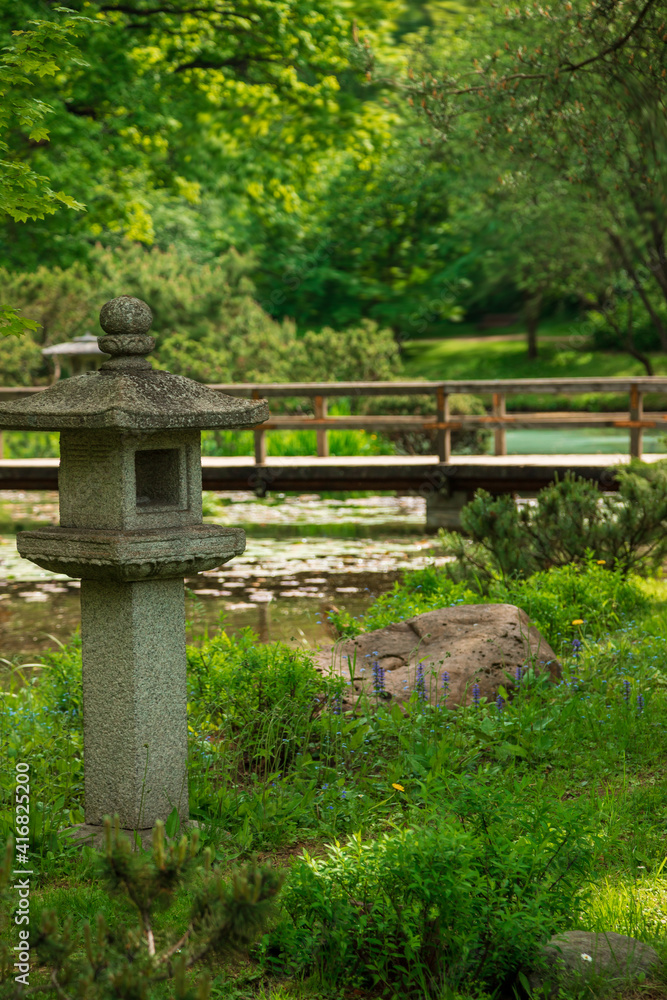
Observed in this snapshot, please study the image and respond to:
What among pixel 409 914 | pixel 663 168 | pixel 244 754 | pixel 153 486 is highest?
pixel 663 168

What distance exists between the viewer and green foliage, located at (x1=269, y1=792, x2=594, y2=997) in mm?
3037

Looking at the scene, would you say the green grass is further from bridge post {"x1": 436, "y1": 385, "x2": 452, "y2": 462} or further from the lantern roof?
the lantern roof

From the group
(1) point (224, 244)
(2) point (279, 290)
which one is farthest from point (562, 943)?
(2) point (279, 290)

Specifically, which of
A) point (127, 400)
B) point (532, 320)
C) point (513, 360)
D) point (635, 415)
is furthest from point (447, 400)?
point (513, 360)

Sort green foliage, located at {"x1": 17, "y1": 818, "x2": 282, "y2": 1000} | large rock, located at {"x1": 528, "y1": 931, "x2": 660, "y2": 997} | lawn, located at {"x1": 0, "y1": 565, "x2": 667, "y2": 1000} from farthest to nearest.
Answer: lawn, located at {"x1": 0, "y1": 565, "x2": 667, "y2": 1000} < large rock, located at {"x1": 528, "y1": 931, "x2": 660, "y2": 997} < green foliage, located at {"x1": 17, "y1": 818, "x2": 282, "y2": 1000}

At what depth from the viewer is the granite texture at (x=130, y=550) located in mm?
3904

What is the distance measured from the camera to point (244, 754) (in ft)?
16.4

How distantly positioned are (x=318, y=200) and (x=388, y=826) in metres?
26.0

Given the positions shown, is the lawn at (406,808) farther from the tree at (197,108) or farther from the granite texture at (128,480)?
Answer: the tree at (197,108)

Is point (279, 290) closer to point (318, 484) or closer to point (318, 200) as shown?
point (318, 200)

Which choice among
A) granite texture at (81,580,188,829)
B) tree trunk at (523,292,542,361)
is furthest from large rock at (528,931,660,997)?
tree trunk at (523,292,542,361)

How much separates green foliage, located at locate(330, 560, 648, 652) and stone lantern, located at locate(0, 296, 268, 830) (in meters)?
2.40

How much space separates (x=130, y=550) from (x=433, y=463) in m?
9.20

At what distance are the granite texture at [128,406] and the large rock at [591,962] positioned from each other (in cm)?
218
